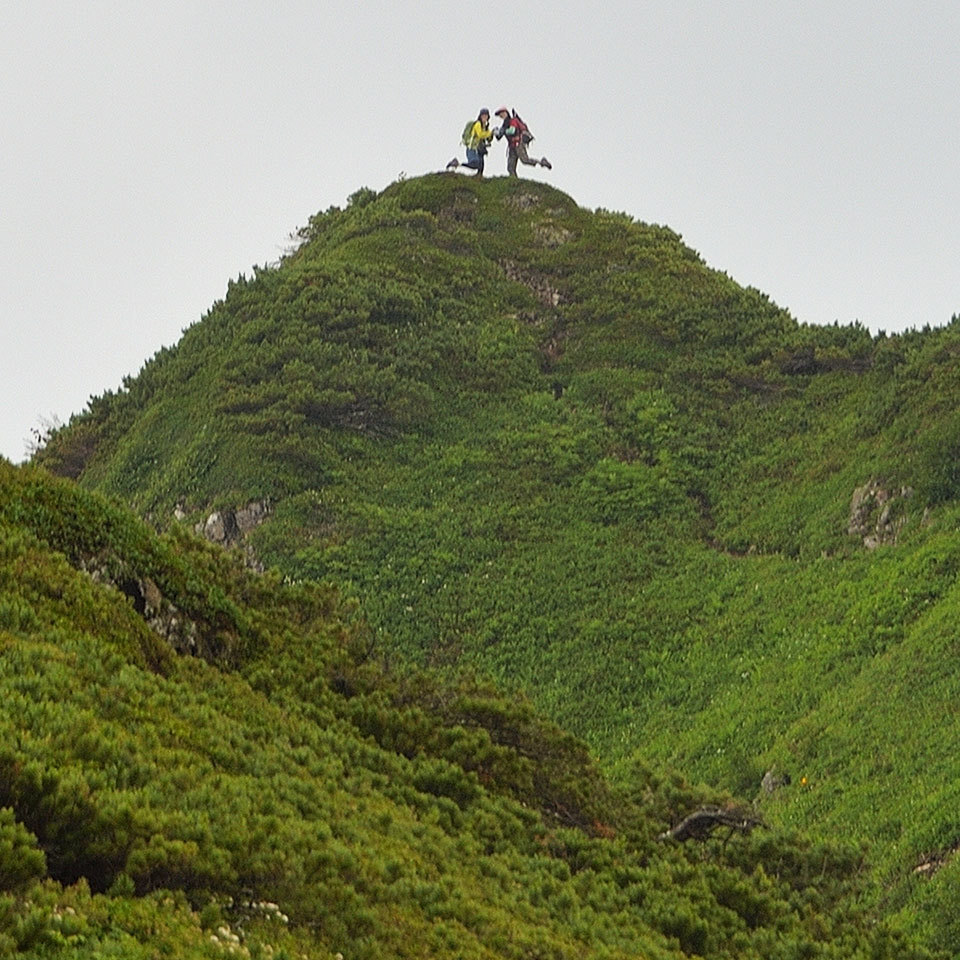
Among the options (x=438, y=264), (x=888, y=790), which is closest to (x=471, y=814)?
(x=888, y=790)

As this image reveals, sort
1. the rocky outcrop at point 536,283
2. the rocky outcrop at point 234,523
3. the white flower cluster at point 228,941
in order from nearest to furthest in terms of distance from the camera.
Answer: the white flower cluster at point 228,941
the rocky outcrop at point 234,523
the rocky outcrop at point 536,283

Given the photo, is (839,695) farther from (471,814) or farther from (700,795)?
(471,814)

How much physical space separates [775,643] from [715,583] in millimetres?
5400

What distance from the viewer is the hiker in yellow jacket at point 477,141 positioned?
2921 inches

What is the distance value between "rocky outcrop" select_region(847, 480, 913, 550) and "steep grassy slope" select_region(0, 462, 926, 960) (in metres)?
20.5

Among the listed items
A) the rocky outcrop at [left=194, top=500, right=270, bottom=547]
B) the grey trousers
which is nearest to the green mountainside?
A: the rocky outcrop at [left=194, top=500, right=270, bottom=547]

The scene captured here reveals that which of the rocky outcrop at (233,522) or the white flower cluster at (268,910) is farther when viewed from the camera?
the rocky outcrop at (233,522)

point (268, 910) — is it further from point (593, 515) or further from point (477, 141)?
point (477, 141)

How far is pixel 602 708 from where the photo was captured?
3700 cm

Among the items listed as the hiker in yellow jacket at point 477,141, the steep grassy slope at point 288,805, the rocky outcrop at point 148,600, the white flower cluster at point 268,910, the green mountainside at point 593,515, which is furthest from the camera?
the hiker in yellow jacket at point 477,141

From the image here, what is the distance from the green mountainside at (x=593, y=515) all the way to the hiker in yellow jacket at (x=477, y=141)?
3.04 metres

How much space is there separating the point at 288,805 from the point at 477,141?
2544 inches

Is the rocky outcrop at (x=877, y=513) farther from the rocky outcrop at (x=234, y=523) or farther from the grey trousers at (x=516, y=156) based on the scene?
the grey trousers at (x=516, y=156)

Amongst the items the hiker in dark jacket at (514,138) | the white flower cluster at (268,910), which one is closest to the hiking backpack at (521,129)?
the hiker in dark jacket at (514,138)
